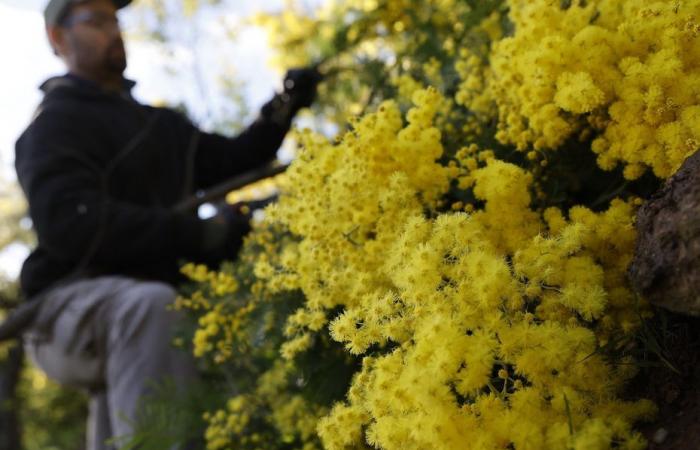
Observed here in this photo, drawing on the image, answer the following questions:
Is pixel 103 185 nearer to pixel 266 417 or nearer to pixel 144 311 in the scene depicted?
pixel 144 311

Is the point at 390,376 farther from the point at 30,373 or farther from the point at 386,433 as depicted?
the point at 30,373

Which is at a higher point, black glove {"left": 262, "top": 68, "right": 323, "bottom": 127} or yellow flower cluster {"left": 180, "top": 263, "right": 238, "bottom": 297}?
yellow flower cluster {"left": 180, "top": 263, "right": 238, "bottom": 297}

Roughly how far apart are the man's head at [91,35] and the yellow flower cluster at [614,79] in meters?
2.68

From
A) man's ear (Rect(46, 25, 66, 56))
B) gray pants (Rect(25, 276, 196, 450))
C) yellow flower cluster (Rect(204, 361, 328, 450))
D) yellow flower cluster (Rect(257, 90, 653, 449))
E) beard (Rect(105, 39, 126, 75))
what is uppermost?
yellow flower cluster (Rect(257, 90, 653, 449))

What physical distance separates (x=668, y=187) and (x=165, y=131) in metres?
3.19

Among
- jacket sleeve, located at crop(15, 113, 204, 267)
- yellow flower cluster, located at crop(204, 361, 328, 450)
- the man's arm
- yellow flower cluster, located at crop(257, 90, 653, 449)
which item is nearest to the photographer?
yellow flower cluster, located at crop(257, 90, 653, 449)

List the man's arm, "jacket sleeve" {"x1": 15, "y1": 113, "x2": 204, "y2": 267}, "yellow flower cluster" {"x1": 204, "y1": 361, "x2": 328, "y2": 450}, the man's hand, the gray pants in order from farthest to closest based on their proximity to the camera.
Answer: the man's arm → the man's hand → "jacket sleeve" {"x1": 15, "y1": 113, "x2": 204, "y2": 267} → the gray pants → "yellow flower cluster" {"x1": 204, "y1": 361, "x2": 328, "y2": 450}

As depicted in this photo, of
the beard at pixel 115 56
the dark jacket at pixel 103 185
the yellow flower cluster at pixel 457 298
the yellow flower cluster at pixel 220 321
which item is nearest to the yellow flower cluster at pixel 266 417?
the yellow flower cluster at pixel 220 321

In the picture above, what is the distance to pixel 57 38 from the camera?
3.96 meters

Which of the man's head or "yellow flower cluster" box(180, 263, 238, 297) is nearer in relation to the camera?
"yellow flower cluster" box(180, 263, 238, 297)

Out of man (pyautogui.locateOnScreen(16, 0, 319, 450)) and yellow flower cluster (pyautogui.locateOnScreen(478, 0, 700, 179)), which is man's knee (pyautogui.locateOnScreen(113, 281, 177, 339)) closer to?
man (pyautogui.locateOnScreen(16, 0, 319, 450))

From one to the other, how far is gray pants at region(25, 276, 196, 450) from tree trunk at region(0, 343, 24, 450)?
597cm

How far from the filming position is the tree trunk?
29.1 feet

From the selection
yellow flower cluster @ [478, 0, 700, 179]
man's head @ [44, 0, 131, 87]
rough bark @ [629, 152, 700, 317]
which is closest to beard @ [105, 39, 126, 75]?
man's head @ [44, 0, 131, 87]
